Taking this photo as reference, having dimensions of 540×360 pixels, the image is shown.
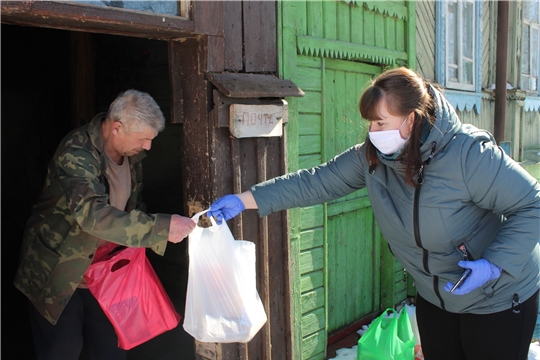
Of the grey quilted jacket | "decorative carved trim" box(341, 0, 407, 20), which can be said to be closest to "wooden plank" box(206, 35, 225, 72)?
the grey quilted jacket

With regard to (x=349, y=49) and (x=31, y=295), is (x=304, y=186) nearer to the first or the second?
(x=31, y=295)

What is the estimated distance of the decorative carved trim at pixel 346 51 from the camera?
139 inches

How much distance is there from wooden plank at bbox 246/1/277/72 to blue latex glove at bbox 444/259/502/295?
1.73 m

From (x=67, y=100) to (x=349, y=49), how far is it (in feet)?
9.43

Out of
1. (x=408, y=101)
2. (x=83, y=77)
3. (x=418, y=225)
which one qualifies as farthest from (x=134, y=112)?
(x=83, y=77)

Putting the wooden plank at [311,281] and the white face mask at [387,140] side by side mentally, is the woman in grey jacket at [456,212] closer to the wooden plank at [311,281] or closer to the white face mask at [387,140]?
the white face mask at [387,140]

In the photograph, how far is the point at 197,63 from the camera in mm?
2822

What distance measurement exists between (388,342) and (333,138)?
1611 mm

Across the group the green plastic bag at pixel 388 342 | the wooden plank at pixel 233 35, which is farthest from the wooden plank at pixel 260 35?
the green plastic bag at pixel 388 342

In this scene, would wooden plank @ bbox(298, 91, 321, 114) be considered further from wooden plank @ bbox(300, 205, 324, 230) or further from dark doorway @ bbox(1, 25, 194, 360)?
dark doorway @ bbox(1, 25, 194, 360)

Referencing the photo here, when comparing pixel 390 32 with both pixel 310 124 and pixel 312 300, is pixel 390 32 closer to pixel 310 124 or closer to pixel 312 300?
pixel 310 124

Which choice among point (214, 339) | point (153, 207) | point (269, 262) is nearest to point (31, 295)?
point (214, 339)

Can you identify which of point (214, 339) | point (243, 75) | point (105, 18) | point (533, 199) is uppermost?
point (105, 18)

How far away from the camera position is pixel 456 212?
212cm
